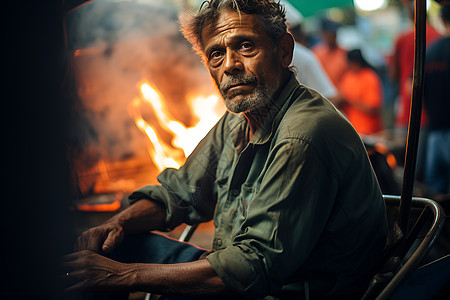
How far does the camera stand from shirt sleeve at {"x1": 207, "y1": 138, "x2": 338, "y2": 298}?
4.23ft

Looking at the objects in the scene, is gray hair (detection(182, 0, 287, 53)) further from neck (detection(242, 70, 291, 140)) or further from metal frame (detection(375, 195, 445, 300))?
metal frame (detection(375, 195, 445, 300))

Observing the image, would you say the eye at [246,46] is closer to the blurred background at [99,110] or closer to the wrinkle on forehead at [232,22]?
the wrinkle on forehead at [232,22]

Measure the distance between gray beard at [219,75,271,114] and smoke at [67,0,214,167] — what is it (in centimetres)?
306

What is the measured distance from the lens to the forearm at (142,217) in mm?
1901

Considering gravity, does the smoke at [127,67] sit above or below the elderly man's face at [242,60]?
above

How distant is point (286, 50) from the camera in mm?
1652

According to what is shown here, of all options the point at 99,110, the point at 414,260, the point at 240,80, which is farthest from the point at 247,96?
the point at 99,110

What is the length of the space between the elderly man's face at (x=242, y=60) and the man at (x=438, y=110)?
11.5 ft

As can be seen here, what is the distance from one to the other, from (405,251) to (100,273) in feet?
3.61

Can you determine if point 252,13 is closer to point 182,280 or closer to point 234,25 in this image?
point 234,25

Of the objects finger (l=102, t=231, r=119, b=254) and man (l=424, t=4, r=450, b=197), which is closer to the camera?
finger (l=102, t=231, r=119, b=254)

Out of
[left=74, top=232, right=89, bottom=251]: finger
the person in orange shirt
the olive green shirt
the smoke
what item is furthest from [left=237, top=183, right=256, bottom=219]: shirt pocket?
the person in orange shirt

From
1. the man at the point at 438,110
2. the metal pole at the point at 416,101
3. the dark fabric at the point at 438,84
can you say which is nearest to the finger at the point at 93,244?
the metal pole at the point at 416,101

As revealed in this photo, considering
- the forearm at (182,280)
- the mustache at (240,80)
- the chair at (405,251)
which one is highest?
the mustache at (240,80)
